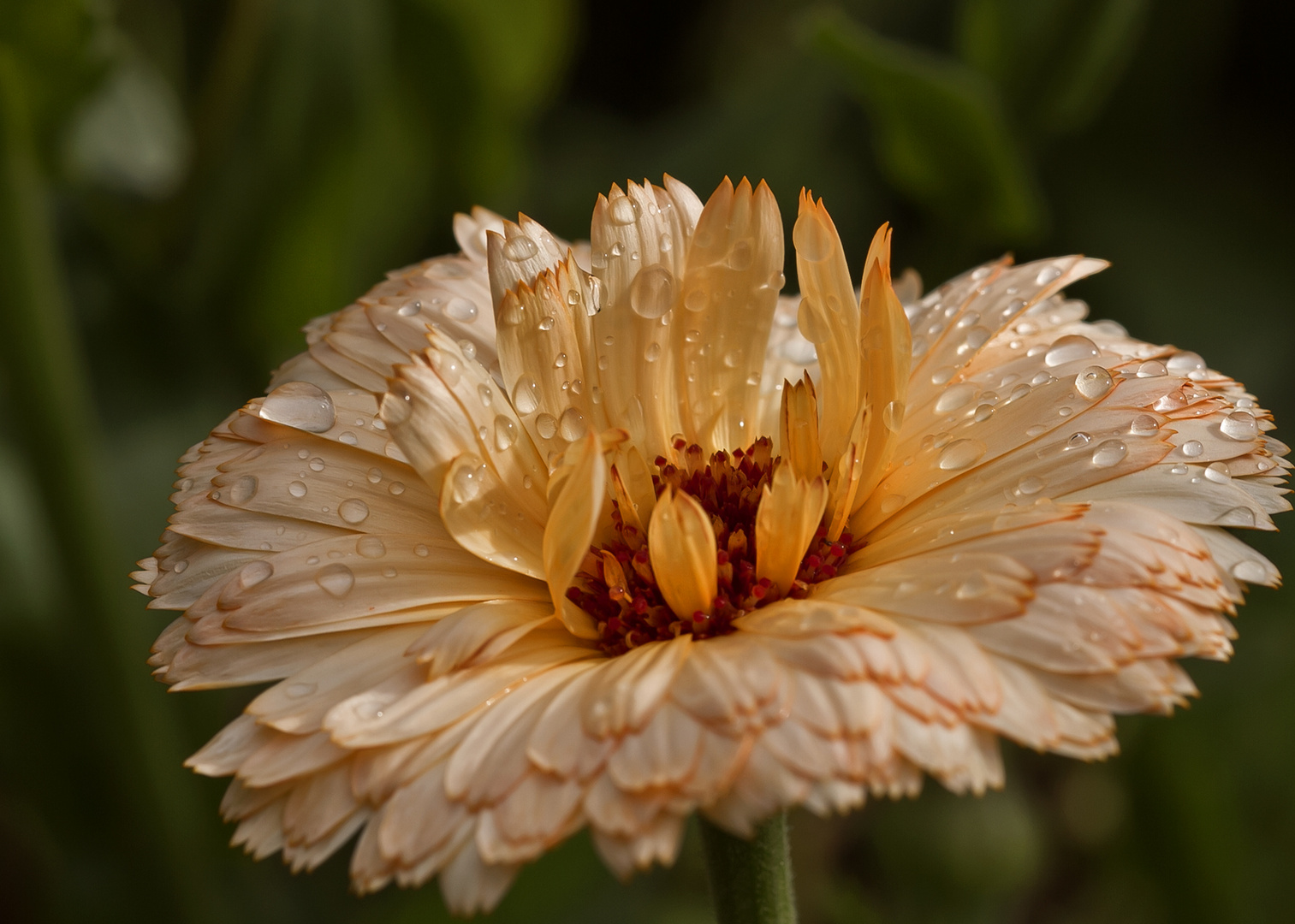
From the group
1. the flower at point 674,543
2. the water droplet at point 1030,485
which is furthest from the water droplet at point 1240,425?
the water droplet at point 1030,485

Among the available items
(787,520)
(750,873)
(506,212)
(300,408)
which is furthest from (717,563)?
(506,212)

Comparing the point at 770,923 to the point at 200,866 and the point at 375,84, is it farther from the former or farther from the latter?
the point at 375,84

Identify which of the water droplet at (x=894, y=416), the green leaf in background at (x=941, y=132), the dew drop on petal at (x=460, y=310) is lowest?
the water droplet at (x=894, y=416)

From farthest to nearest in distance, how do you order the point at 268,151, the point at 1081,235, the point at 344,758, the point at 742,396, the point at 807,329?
the point at 1081,235 → the point at 268,151 → the point at 742,396 → the point at 807,329 → the point at 344,758

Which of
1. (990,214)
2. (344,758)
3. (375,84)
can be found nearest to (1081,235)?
(990,214)

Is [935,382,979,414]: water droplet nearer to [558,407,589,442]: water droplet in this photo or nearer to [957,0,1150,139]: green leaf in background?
[558,407,589,442]: water droplet

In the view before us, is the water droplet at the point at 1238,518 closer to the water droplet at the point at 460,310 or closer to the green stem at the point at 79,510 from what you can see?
the water droplet at the point at 460,310

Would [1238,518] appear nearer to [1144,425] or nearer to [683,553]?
[1144,425]
